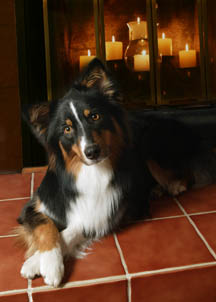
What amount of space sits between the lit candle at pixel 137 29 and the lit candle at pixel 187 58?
340mm

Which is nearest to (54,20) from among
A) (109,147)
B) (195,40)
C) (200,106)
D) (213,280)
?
(195,40)

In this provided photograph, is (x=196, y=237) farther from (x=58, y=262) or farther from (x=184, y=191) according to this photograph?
(x=58, y=262)

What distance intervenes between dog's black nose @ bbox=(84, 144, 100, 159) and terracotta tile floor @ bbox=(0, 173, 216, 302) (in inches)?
17.5

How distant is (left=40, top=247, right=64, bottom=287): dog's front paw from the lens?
4.79ft

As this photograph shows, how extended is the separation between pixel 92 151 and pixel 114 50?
165 cm

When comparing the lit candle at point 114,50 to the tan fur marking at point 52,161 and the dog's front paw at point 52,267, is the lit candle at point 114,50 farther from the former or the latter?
the dog's front paw at point 52,267

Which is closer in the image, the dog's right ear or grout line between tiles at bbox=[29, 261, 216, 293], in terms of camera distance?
grout line between tiles at bbox=[29, 261, 216, 293]

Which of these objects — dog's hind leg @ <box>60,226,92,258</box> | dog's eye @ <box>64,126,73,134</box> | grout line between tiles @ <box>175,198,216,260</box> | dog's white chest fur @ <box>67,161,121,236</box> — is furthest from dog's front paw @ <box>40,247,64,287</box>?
grout line between tiles @ <box>175,198,216,260</box>

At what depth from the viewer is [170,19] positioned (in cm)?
304

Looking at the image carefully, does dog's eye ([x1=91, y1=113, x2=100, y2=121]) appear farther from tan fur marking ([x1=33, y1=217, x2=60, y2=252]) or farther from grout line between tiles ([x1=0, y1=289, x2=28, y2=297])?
grout line between tiles ([x1=0, y1=289, x2=28, y2=297])

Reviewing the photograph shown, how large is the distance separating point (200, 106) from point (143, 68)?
0.58m

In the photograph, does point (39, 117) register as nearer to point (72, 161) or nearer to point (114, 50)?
point (72, 161)

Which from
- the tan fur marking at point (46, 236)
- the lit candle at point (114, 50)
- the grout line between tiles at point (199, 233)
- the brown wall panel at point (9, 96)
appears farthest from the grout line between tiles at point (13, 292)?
the lit candle at point (114, 50)

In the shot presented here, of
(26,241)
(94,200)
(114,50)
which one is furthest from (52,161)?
(114,50)
